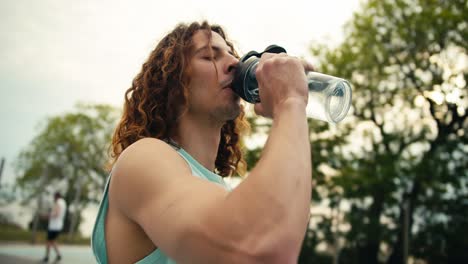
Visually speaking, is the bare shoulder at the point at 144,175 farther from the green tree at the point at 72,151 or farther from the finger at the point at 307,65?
the green tree at the point at 72,151

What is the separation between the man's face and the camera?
1.72 metres

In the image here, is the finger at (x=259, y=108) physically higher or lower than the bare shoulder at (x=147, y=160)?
higher

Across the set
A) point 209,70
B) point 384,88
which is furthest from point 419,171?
point 209,70

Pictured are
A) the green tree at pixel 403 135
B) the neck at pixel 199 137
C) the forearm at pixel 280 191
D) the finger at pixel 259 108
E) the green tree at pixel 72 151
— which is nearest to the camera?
the forearm at pixel 280 191

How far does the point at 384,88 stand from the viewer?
16.3 m

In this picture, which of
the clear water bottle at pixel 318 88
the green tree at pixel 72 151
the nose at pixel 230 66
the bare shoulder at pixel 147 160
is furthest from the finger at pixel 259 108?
the green tree at pixel 72 151

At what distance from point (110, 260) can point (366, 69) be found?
52.1 ft

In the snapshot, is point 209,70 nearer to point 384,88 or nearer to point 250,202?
point 250,202

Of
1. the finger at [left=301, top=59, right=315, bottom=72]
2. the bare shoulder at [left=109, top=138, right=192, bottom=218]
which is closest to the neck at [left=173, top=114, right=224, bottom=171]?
the bare shoulder at [left=109, top=138, right=192, bottom=218]

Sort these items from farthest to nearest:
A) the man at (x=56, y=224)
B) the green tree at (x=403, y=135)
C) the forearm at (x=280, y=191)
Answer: the green tree at (x=403, y=135) < the man at (x=56, y=224) < the forearm at (x=280, y=191)

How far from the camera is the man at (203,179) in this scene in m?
0.94

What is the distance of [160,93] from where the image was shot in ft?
6.54

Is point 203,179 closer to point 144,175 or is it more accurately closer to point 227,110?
point 144,175

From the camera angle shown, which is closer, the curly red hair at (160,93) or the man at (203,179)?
the man at (203,179)
